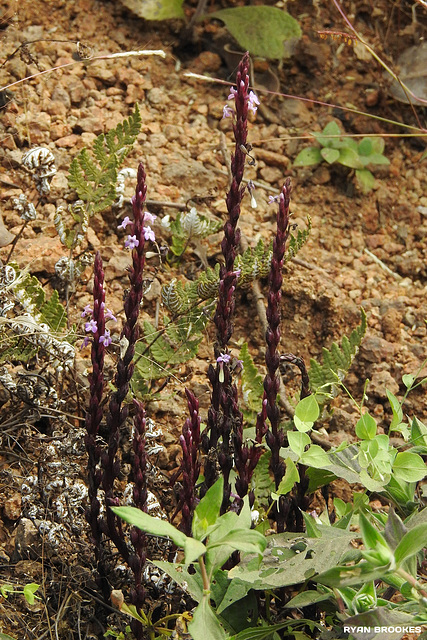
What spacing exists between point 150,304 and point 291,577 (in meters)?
1.59

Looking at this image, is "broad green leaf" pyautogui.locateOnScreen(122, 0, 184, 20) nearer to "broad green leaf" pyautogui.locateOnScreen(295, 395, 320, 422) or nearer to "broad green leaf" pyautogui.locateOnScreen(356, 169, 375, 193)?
"broad green leaf" pyautogui.locateOnScreen(356, 169, 375, 193)

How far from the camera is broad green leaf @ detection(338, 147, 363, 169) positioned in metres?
3.77

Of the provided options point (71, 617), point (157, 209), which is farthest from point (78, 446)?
→ point (157, 209)

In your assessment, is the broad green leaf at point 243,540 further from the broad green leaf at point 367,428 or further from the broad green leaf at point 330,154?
the broad green leaf at point 330,154

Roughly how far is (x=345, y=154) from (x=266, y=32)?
2.52 feet

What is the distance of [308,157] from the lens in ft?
12.6

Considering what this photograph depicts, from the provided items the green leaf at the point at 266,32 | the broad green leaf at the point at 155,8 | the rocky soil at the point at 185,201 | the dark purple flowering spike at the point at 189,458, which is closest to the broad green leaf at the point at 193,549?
the dark purple flowering spike at the point at 189,458

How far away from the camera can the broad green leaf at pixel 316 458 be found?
6.46 ft

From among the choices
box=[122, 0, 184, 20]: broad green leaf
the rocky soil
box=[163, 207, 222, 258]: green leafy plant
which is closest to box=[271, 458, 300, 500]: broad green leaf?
the rocky soil

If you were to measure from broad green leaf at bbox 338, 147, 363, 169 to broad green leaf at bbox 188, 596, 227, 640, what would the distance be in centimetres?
263

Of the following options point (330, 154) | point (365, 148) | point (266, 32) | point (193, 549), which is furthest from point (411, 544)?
point (266, 32)

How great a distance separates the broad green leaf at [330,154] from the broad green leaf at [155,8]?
1.10 meters

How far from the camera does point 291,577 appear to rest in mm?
1788

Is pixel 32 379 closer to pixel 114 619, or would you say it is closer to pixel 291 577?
pixel 114 619
